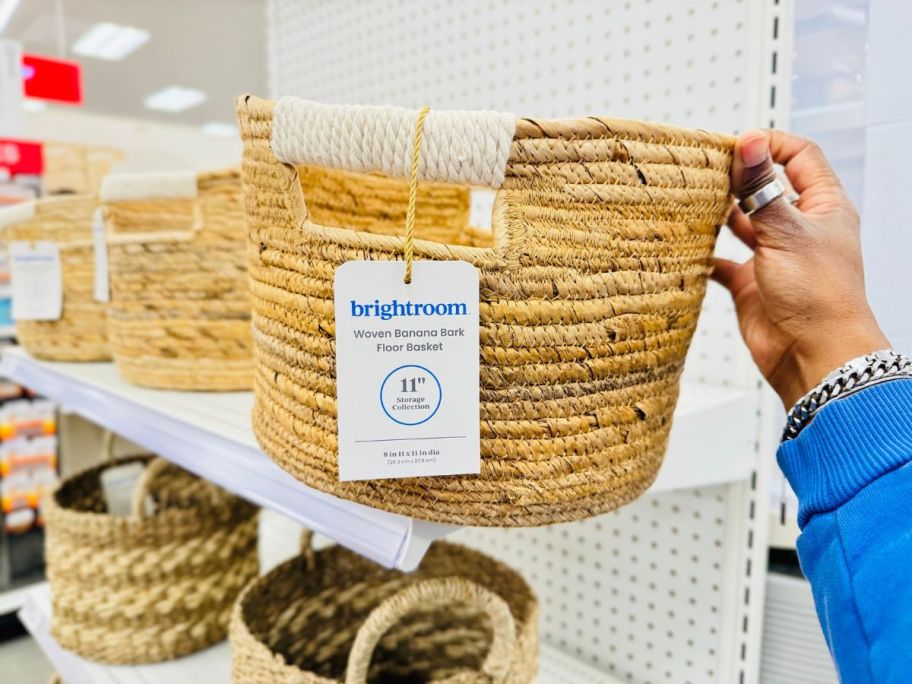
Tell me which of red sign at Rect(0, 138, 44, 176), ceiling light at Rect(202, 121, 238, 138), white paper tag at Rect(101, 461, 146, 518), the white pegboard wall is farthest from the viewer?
ceiling light at Rect(202, 121, 238, 138)

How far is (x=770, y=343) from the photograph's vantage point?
0.55 metres

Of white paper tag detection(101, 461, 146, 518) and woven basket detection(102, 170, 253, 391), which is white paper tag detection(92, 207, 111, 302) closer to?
woven basket detection(102, 170, 253, 391)

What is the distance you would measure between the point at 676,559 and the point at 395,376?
655mm

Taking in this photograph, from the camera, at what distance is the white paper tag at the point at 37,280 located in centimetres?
98

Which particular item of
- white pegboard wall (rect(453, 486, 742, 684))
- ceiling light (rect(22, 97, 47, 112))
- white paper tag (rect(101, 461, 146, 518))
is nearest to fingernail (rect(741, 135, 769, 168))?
white pegboard wall (rect(453, 486, 742, 684))

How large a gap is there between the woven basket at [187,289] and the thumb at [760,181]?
0.52 meters

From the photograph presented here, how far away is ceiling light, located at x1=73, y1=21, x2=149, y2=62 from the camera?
12.5 ft

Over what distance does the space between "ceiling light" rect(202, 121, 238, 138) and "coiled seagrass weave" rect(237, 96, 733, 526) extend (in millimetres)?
6723

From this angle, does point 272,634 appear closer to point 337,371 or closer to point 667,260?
point 337,371

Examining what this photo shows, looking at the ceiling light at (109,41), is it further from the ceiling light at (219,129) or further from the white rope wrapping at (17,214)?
the white rope wrapping at (17,214)

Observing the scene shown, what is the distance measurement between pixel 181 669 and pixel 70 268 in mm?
597

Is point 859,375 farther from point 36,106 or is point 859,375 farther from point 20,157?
point 36,106

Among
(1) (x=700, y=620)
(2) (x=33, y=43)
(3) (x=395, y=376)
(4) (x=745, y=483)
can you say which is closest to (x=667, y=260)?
(3) (x=395, y=376)

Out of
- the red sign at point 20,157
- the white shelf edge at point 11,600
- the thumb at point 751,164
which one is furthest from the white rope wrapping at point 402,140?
the white shelf edge at point 11,600
